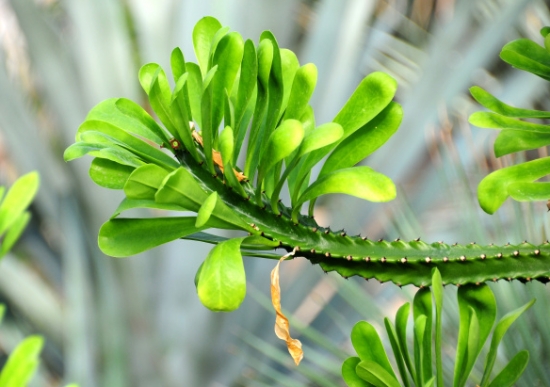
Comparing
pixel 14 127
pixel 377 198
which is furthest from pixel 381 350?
pixel 14 127

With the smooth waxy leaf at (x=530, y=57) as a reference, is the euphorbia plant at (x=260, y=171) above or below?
below

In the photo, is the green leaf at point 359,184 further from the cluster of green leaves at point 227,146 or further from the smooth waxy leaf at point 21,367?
the smooth waxy leaf at point 21,367

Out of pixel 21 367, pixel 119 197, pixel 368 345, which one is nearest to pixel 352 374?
pixel 368 345

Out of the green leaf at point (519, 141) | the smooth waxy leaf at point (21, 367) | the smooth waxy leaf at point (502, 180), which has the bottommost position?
the smooth waxy leaf at point (21, 367)

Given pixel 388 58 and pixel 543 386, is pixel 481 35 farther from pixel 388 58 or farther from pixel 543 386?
pixel 543 386

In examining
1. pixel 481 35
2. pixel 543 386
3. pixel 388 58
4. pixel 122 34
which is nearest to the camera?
pixel 543 386

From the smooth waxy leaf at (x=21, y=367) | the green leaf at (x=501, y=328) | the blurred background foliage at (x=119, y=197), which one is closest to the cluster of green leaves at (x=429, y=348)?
the green leaf at (x=501, y=328)

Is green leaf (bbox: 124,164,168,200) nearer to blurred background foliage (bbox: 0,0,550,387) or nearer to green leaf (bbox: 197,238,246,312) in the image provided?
green leaf (bbox: 197,238,246,312)
